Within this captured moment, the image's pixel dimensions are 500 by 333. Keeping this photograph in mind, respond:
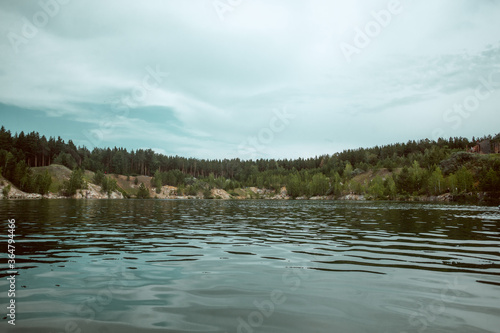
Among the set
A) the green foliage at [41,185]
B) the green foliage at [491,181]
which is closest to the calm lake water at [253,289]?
the green foliage at [491,181]

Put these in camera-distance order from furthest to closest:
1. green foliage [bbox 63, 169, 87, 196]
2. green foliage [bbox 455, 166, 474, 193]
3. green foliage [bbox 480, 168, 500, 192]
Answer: green foliage [bbox 63, 169, 87, 196] → green foliage [bbox 455, 166, 474, 193] → green foliage [bbox 480, 168, 500, 192]

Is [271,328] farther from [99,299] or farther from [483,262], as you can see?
[483,262]

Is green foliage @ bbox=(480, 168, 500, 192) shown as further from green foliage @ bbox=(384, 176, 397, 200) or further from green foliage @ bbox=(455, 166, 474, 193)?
green foliage @ bbox=(384, 176, 397, 200)

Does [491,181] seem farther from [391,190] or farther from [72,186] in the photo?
[72,186]

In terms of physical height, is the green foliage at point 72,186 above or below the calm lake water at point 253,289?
above

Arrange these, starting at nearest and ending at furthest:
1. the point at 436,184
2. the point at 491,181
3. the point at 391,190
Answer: the point at 491,181 < the point at 436,184 < the point at 391,190

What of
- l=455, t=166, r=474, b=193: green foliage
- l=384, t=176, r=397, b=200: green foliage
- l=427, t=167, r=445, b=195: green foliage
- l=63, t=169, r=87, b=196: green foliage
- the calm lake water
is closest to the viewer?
the calm lake water

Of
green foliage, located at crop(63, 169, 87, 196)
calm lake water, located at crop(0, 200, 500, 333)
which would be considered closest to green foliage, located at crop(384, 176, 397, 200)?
calm lake water, located at crop(0, 200, 500, 333)

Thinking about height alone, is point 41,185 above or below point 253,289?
above

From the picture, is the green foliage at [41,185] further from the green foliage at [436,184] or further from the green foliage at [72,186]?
the green foliage at [436,184]

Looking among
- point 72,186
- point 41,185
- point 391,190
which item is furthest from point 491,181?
point 41,185

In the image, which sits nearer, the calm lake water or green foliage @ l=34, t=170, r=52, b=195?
the calm lake water

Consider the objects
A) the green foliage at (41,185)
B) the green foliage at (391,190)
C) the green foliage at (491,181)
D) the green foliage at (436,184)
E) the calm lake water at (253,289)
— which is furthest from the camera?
the green foliage at (391,190)

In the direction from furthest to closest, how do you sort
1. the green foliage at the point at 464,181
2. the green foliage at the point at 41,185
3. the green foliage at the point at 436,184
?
1. the green foliage at the point at 41,185
2. the green foliage at the point at 436,184
3. the green foliage at the point at 464,181
